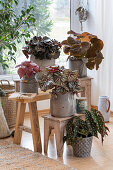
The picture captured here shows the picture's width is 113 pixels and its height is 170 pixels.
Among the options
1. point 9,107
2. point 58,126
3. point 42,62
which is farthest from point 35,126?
point 9,107

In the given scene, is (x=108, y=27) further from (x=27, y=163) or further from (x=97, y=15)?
(x=27, y=163)

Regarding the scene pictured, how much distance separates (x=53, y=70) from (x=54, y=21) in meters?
2.21

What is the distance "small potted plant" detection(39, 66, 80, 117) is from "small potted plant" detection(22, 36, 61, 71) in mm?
348

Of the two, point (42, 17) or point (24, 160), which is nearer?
point (24, 160)

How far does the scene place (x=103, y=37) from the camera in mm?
4594

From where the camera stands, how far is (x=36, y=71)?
3.06m

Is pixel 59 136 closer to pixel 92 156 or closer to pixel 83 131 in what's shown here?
pixel 83 131

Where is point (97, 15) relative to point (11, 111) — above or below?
above

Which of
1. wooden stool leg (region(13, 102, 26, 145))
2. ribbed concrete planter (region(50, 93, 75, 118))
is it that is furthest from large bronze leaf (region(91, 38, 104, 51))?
wooden stool leg (region(13, 102, 26, 145))

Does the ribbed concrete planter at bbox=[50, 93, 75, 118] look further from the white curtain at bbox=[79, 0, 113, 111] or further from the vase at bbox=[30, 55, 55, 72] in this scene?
the white curtain at bbox=[79, 0, 113, 111]

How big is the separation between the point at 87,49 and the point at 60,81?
0.54 m

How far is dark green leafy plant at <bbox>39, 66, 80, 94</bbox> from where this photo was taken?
113 inches

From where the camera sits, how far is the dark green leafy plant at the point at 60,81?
2.87 meters

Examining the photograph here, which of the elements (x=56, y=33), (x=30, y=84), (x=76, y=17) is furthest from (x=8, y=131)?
(x=76, y=17)
